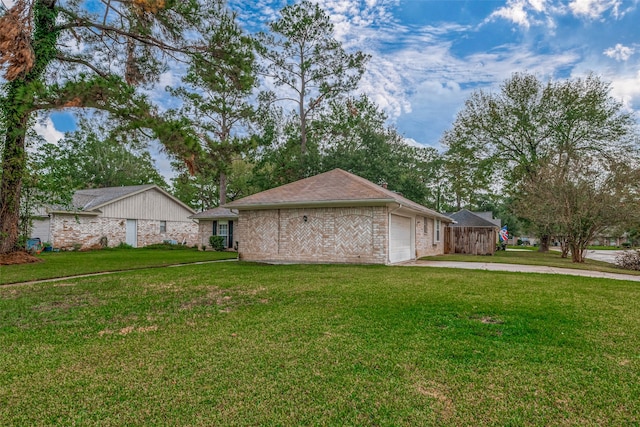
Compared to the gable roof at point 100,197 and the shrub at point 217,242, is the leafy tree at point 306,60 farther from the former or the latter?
the gable roof at point 100,197

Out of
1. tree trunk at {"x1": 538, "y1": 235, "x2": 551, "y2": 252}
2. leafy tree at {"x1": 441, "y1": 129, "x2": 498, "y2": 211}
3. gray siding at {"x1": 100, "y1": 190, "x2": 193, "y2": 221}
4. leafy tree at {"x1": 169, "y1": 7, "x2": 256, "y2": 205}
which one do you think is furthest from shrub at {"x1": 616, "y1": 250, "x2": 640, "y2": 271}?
gray siding at {"x1": 100, "y1": 190, "x2": 193, "y2": 221}

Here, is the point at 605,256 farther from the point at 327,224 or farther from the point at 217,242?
the point at 217,242

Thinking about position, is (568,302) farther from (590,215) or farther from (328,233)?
(590,215)

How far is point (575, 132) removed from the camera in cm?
2417

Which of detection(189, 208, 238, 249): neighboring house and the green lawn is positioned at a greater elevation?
detection(189, 208, 238, 249): neighboring house

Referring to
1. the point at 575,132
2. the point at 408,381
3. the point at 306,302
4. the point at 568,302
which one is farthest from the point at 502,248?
the point at 408,381

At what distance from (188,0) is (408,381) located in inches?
448

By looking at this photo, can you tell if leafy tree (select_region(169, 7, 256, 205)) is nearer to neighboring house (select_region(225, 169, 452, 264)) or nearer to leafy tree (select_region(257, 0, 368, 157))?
neighboring house (select_region(225, 169, 452, 264))

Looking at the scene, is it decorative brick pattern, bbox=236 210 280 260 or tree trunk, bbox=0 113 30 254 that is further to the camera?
decorative brick pattern, bbox=236 210 280 260

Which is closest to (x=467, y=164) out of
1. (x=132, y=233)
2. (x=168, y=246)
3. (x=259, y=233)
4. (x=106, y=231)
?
(x=259, y=233)

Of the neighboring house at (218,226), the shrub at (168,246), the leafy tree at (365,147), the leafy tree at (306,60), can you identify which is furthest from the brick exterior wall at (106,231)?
the leafy tree at (365,147)

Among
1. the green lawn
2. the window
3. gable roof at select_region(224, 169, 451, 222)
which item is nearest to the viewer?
gable roof at select_region(224, 169, 451, 222)

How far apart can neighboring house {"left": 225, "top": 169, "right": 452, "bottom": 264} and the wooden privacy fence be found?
308 inches

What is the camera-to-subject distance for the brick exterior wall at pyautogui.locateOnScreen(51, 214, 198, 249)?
2017cm
